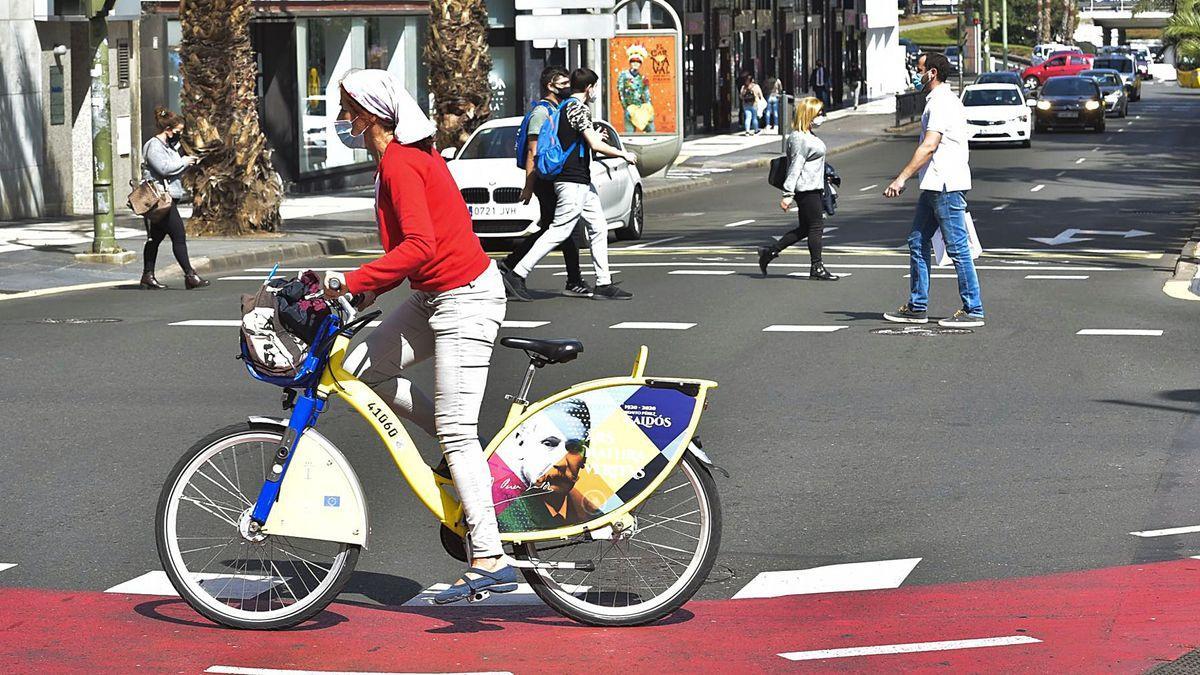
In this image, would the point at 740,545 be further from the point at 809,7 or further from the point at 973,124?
the point at 809,7

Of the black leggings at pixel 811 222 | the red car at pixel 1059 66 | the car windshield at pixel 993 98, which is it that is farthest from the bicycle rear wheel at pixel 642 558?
the red car at pixel 1059 66

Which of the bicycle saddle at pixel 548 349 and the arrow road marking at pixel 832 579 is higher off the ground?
the bicycle saddle at pixel 548 349

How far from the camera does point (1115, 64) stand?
85125mm

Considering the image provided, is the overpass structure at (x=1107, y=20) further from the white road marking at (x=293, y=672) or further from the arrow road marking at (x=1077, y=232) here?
the white road marking at (x=293, y=672)

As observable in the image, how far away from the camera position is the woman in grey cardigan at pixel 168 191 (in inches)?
691

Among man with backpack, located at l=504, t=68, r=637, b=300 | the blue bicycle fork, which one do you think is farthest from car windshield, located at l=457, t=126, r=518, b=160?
the blue bicycle fork

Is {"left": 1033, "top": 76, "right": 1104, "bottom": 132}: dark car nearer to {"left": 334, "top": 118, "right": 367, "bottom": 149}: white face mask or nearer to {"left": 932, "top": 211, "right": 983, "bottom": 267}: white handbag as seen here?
{"left": 932, "top": 211, "right": 983, "bottom": 267}: white handbag

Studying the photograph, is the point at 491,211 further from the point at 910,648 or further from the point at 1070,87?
the point at 1070,87

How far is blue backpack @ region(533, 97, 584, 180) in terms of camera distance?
15.5 metres

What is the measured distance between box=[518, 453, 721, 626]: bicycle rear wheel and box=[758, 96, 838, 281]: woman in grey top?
1098 centimetres

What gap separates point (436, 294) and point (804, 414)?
185 inches

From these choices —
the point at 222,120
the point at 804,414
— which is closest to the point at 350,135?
the point at 804,414

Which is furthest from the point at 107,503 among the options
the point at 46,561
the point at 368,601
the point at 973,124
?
the point at 973,124

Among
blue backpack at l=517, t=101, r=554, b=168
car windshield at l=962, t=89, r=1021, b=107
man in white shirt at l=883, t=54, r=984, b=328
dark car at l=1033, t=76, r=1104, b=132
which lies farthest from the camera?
dark car at l=1033, t=76, r=1104, b=132
